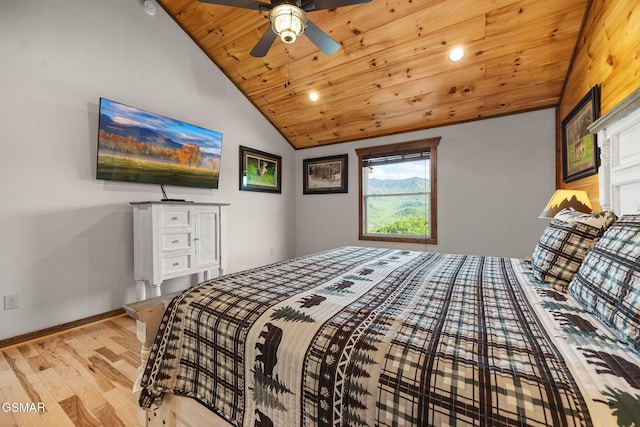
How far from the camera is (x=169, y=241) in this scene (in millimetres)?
2570

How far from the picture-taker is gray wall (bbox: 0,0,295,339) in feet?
6.93

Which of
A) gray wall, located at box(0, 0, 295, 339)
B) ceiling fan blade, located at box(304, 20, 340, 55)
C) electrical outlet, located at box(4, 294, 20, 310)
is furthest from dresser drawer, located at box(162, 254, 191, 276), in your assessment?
ceiling fan blade, located at box(304, 20, 340, 55)

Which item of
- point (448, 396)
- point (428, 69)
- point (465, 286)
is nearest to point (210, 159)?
point (428, 69)

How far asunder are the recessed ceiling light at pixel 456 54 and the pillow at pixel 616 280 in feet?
7.22

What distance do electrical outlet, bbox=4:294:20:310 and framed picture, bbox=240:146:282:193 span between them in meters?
2.45

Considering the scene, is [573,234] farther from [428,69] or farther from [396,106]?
[396,106]

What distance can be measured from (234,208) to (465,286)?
Answer: 3.23 meters

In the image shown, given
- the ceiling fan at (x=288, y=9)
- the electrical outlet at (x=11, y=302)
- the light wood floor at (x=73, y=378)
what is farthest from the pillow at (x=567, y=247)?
the electrical outlet at (x=11, y=302)

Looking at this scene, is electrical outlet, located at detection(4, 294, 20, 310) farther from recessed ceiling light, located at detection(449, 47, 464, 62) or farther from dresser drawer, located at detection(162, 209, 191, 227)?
recessed ceiling light, located at detection(449, 47, 464, 62)

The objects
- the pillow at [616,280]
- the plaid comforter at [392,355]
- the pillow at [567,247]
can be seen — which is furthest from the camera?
the pillow at [567,247]

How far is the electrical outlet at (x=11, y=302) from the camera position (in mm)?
2078

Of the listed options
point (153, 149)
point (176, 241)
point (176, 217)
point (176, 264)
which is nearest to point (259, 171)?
point (153, 149)

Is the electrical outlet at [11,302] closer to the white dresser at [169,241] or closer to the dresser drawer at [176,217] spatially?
the white dresser at [169,241]

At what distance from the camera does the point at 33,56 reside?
2199 mm
